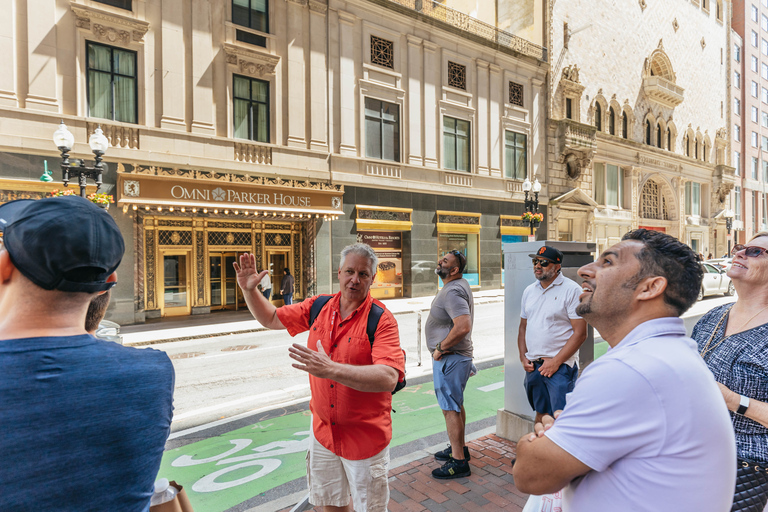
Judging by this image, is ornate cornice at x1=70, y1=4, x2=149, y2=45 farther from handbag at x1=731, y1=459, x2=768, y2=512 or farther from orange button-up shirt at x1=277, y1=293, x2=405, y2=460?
handbag at x1=731, y1=459, x2=768, y2=512

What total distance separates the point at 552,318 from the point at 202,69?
51.6 feet

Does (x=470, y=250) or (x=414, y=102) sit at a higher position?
(x=414, y=102)

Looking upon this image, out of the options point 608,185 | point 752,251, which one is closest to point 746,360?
point 752,251

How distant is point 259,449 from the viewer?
4910 mm

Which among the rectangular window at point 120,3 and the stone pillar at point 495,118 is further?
the stone pillar at point 495,118

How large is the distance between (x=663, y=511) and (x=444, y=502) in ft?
8.74

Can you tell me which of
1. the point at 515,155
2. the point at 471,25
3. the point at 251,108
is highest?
the point at 471,25

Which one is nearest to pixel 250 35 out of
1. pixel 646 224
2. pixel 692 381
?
pixel 692 381

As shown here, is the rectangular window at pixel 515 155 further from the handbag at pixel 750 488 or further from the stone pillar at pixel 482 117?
the handbag at pixel 750 488

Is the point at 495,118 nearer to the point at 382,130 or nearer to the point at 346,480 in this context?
the point at 382,130

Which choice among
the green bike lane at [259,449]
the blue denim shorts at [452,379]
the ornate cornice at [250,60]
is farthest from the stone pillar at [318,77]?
the blue denim shorts at [452,379]

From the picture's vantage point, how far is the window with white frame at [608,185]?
30.0m

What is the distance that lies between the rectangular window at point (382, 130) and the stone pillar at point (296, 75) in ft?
10.4

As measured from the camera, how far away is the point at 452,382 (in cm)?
422
